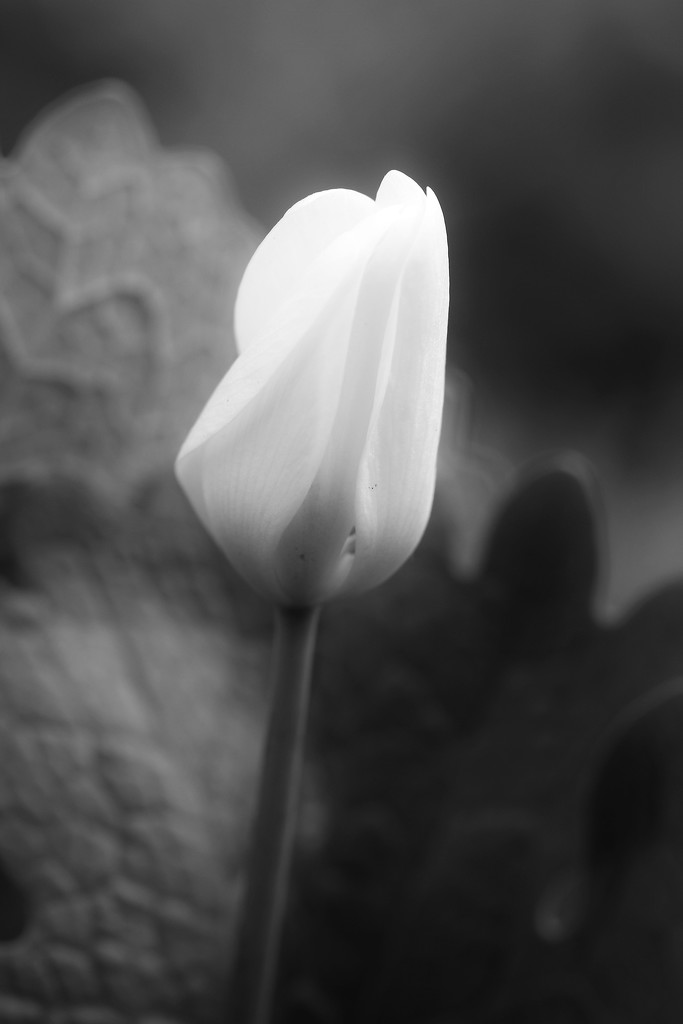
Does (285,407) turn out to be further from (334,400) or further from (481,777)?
(481,777)

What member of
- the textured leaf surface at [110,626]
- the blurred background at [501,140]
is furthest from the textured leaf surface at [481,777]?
the blurred background at [501,140]

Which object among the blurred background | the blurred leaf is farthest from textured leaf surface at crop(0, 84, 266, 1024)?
the blurred background

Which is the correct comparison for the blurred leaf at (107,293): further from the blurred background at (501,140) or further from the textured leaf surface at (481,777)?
the blurred background at (501,140)

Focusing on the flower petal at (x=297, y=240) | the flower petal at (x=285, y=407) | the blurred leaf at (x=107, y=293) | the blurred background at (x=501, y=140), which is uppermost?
the blurred background at (x=501, y=140)

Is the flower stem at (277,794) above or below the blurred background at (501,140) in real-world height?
below

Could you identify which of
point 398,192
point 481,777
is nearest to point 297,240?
point 398,192

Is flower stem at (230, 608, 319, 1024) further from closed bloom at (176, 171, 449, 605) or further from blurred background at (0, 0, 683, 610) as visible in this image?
blurred background at (0, 0, 683, 610)
